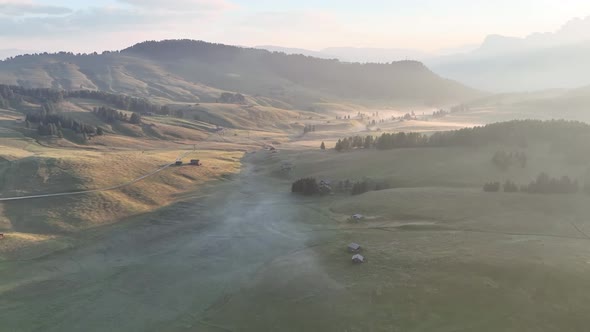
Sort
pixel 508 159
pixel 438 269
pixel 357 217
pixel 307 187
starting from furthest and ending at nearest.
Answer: pixel 508 159 < pixel 307 187 < pixel 357 217 < pixel 438 269

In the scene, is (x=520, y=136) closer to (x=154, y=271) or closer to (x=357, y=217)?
(x=357, y=217)

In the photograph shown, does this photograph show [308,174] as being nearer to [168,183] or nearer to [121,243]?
[168,183]

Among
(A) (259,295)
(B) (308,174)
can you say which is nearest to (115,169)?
(B) (308,174)

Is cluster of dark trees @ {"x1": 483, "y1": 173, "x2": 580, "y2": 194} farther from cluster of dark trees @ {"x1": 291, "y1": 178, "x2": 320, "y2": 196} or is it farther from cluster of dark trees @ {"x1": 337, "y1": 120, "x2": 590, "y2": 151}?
cluster of dark trees @ {"x1": 291, "y1": 178, "x2": 320, "y2": 196}

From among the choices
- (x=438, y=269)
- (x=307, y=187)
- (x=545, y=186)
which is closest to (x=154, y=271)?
(x=438, y=269)

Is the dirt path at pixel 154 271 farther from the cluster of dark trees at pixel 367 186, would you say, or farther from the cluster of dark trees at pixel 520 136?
the cluster of dark trees at pixel 520 136

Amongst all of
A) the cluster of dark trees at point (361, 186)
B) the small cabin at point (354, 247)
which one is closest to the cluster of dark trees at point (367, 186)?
the cluster of dark trees at point (361, 186)
